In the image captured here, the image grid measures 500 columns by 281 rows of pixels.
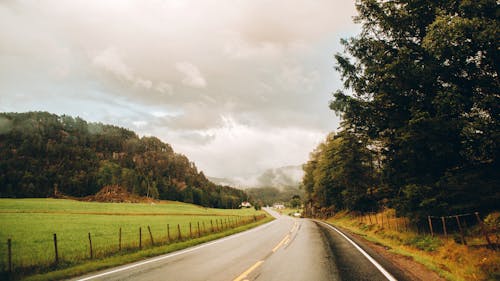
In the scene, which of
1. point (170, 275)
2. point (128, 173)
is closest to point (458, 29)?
point (170, 275)

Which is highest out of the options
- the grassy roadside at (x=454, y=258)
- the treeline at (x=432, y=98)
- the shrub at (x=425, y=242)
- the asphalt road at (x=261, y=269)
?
the treeline at (x=432, y=98)

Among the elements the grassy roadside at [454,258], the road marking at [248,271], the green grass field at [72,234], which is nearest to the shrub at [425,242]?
the grassy roadside at [454,258]

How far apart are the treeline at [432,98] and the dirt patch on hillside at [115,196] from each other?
128m

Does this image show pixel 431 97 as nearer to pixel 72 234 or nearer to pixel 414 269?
pixel 414 269

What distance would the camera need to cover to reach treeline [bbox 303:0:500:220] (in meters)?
12.3

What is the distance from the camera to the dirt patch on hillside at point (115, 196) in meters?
127

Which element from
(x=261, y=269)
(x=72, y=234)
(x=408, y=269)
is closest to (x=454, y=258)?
(x=408, y=269)

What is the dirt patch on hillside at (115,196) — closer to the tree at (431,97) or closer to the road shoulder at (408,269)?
the tree at (431,97)

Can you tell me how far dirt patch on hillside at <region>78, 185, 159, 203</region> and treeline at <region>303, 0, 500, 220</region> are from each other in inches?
5029

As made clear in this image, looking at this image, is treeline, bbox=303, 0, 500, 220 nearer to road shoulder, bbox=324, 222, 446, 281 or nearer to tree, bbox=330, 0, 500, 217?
tree, bbox=330, 0, 500, 217

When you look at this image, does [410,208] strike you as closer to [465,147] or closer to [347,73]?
[465,147]

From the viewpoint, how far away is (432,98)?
48.7 feet

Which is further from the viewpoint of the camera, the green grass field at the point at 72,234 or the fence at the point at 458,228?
the green grass field at the point at 72,234

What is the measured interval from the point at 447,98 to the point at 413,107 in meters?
2.16
